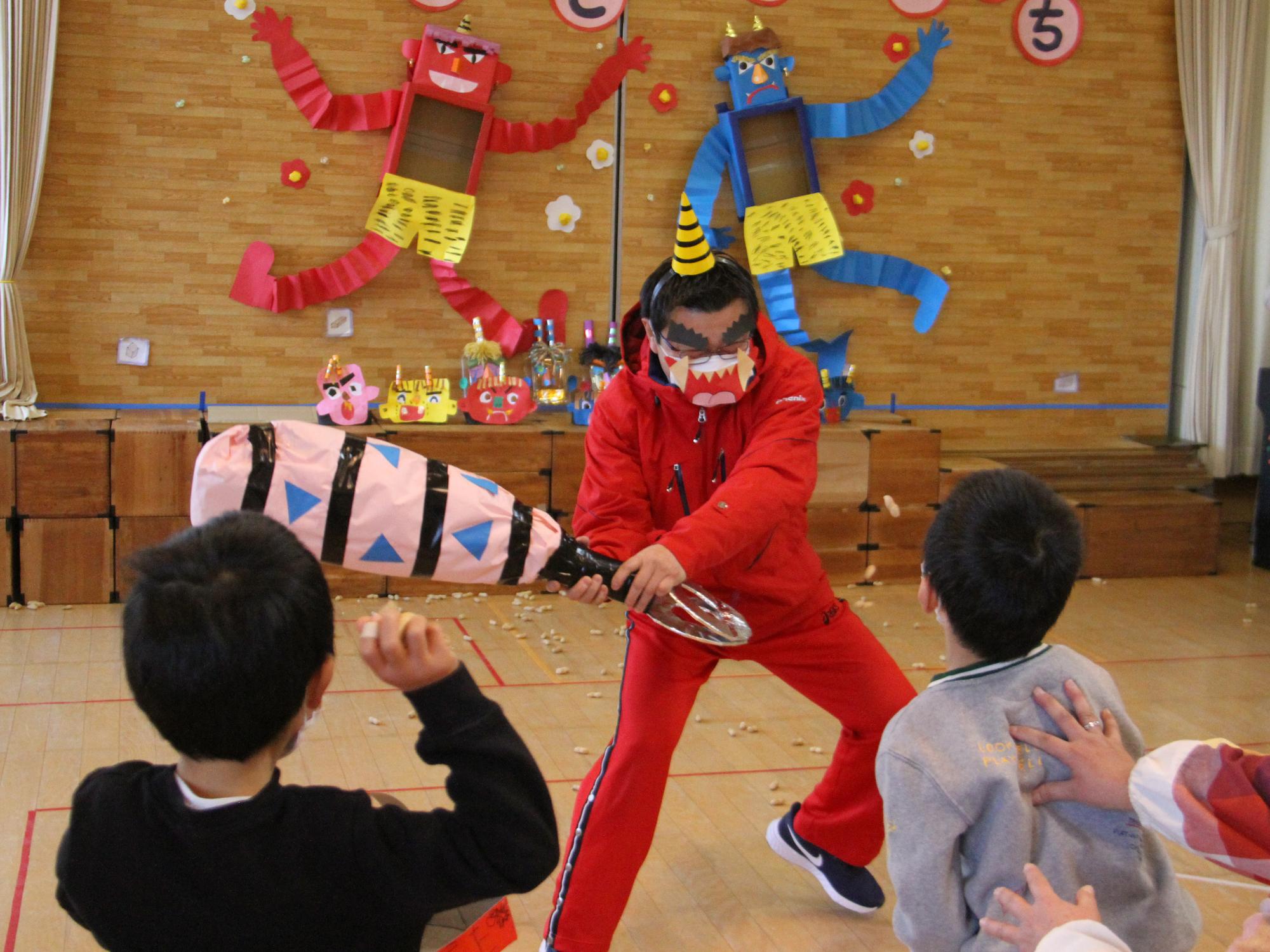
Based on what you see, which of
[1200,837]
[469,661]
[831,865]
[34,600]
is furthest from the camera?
[34,600]

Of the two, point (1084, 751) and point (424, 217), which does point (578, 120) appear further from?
point (1084, 751)

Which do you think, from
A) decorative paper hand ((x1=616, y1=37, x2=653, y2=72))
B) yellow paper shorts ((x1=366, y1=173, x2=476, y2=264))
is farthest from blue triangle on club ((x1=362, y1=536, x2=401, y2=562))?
decorative paper hand ((x1=616, y1=37, x2=653, y2=72))

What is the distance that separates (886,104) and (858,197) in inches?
18.6

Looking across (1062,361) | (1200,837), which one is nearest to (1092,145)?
(1062,361)

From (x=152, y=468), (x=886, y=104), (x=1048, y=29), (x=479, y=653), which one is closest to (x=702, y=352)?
(x=479, y=653)

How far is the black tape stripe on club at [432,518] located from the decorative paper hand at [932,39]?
5.23 meters

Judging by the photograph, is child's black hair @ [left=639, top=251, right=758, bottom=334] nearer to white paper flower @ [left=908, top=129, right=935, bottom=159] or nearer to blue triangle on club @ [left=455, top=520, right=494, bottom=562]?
blue triangle on club @ [left=455, top=520, right=494, bottom=562]

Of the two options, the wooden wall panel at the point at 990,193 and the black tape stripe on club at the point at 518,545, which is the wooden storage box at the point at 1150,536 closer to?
the wooden wall panel at the point at 990,193

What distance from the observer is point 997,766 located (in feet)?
5.41

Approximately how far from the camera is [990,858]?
166 centimetres

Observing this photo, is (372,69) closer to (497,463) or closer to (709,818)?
(497,463)

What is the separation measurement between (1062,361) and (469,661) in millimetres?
3848

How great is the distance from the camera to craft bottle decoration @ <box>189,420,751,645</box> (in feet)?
5.90

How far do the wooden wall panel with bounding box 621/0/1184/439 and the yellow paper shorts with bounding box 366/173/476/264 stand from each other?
0.82 metres
